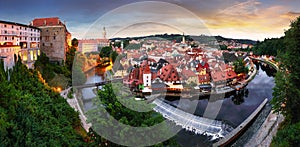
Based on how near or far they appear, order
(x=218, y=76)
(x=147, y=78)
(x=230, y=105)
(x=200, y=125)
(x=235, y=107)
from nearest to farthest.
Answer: (x=200, y=125) → (x=235, y=107) → (x=230, y=105) → (x=147, y=78) → (x=218, y=76)

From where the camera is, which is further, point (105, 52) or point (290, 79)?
point (105, 52)

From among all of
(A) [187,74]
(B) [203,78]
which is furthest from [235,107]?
(A) [187,74]

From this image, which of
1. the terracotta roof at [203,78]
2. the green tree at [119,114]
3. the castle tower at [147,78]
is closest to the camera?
the green tree at [119,114]

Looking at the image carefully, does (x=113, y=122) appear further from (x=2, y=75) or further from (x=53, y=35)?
(x=53, y=35)

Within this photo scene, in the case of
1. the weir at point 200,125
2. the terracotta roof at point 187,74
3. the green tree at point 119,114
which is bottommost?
the weir at point 200,125

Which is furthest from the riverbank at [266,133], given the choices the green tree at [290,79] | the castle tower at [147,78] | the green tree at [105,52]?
the green tree at [105,52]

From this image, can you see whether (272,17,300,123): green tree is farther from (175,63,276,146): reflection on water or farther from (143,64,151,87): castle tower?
(143,64,151,87): castle tower

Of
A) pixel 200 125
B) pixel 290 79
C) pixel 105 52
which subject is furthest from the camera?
pixel 105 52

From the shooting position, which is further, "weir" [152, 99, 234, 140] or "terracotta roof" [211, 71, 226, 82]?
"terracotta roof" [211, 71, 226, 82]

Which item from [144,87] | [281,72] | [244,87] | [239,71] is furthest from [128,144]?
[239,71]

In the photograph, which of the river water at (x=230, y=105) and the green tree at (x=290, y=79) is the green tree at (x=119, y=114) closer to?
the river water at (x=230, y=105)

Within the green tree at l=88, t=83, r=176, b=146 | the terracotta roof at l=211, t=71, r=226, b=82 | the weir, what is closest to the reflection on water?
the weir

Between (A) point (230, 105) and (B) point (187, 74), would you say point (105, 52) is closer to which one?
(B) point (187, 74)

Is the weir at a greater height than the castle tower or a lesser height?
lesser
